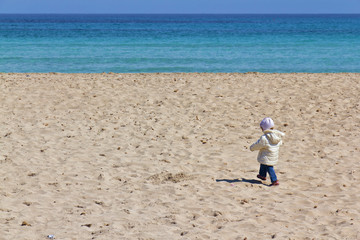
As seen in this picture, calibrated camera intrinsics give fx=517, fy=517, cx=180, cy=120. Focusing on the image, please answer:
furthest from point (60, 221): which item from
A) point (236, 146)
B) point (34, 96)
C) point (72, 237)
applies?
point (34, 96)

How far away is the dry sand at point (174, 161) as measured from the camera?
5941mm

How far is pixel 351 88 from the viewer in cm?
1428

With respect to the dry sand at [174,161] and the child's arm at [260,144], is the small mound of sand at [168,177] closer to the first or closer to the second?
the dry sand at [174,161]

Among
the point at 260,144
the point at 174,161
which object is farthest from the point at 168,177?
the point at 260,144

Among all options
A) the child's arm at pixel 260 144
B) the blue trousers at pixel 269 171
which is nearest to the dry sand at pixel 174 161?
the blue trousers at pixel 269 171

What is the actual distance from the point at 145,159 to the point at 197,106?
A: 156 inches

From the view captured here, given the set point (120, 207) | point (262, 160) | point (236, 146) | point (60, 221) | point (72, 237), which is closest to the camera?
point (72, 237)

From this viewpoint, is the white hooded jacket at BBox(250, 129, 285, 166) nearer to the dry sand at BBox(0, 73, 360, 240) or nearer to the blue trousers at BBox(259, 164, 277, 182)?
the blue trousers at BBox(259, 164, 277, 182)

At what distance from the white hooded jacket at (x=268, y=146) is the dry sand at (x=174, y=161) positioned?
15.0 inches

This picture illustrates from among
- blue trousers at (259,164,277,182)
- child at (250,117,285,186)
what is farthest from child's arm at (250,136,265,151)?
blue trousers at (259,164,277,182)

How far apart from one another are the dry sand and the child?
235 mm

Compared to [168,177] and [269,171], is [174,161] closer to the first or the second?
[168,177]

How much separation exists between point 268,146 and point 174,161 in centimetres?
185

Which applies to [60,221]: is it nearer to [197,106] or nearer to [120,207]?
[120,207]
